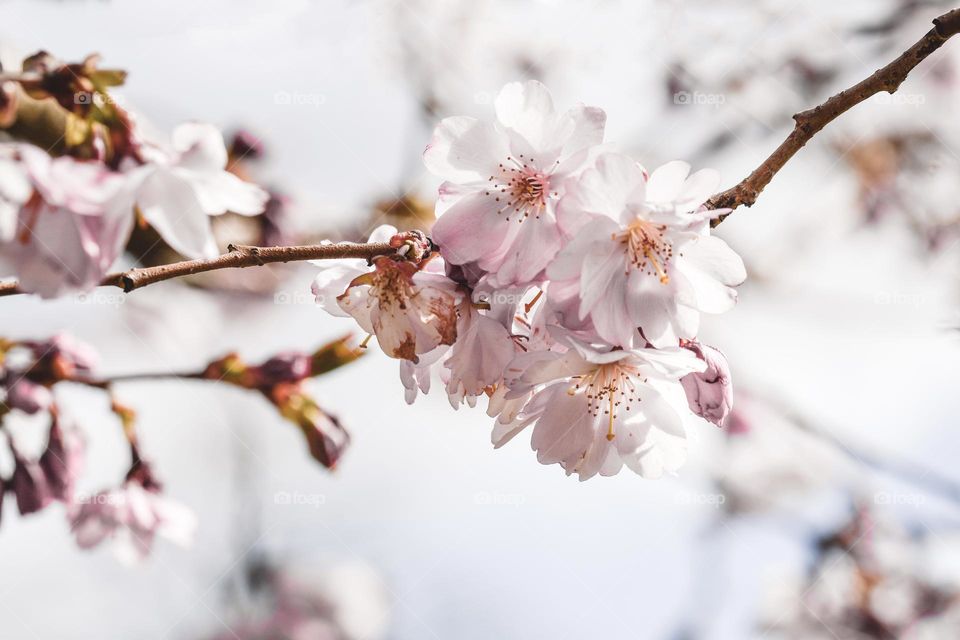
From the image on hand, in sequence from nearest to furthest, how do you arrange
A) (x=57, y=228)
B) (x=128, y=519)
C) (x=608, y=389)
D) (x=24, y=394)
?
(x=57, y=228)
(x=608, y=389)
(x=24, y=394)
(x=128, y=519)

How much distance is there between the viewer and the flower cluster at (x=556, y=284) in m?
0.69

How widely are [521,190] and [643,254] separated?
0.14 m

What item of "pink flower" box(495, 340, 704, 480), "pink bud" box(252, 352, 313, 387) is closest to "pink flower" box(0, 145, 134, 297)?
"pink flower" box(495, 340, 704, 480)

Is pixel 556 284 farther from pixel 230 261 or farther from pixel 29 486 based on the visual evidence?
pixel 29 486

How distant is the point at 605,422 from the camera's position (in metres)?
0.83

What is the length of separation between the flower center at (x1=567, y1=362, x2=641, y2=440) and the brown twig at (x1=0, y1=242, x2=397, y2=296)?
283mm

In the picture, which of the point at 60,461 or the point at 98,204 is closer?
the point at 98,204

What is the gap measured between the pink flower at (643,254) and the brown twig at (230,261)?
0.19 m

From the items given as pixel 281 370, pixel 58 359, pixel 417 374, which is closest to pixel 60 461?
pixel 58 359

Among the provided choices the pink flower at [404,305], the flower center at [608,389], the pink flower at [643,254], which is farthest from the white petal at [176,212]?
the flower center at [608,389]

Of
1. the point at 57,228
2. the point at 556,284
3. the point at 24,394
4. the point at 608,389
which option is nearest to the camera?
the point at 57,228

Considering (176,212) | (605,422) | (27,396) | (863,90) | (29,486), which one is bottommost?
(29,486)

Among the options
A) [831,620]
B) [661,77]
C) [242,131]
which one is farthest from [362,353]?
[831,620]

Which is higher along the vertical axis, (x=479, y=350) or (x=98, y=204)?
(x=98, y=204)
